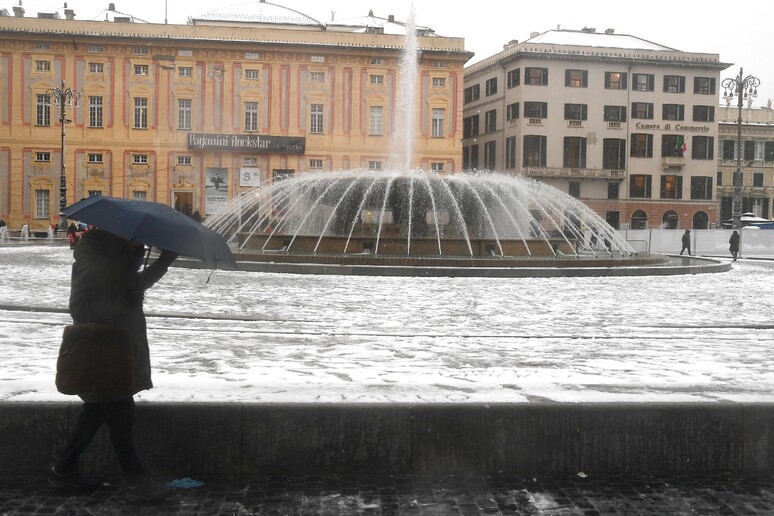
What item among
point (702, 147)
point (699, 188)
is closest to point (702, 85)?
point (702, 147)

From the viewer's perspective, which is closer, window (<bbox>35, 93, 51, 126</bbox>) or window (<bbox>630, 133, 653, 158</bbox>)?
window (<bbox>35, 93, 51, 126</bbox>)

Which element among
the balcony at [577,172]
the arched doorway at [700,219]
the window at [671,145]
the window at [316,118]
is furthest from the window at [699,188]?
the window at [316,118]

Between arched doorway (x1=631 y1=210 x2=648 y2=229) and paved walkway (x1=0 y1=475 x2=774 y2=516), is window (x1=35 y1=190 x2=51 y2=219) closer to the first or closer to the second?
arched doorway (x1=631 y1=210 x2=648 y2=229)

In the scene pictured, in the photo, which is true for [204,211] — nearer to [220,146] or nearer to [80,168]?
[220,146]

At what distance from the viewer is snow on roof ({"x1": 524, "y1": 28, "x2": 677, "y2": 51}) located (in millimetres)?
62031

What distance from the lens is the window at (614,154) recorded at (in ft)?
199

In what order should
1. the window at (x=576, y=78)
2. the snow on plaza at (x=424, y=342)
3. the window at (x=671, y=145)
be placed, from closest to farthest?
the snow on plaza at (x=424, y=342) → the window at (x=576, y=78) → the window at (x=671, y=145)

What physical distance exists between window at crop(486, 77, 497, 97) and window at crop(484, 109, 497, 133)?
1.30 meters

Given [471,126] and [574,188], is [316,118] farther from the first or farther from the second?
[574,188]

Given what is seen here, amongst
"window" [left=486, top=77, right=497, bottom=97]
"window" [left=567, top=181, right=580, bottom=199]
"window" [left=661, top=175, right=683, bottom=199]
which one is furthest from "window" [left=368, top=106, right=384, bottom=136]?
"window" [left=661, top=175, right=683, bottom=199]

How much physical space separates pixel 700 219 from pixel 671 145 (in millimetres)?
5796

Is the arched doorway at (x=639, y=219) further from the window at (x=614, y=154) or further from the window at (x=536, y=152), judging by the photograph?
the window at (x=536, y=152)

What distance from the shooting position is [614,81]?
60.8m

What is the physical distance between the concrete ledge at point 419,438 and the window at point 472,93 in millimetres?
61715
